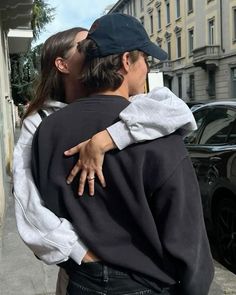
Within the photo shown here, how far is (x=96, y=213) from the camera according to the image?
60.7 inches

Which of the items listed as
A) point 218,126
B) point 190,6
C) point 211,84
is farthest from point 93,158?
point 190,6

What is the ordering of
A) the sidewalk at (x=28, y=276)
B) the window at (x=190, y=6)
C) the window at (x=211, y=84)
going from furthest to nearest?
the window at (x=190, y=6) → the window at (x=211, y=84) → the sidewalk at (x=28, y=276)

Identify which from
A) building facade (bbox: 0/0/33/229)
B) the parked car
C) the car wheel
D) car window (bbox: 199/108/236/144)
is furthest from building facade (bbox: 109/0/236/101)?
the car wheel

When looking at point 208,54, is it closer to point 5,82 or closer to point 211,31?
point 211,31

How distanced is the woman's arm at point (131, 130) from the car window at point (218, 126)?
3.68m

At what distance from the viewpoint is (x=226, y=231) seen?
15.8 feet

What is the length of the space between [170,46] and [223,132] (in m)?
43.7

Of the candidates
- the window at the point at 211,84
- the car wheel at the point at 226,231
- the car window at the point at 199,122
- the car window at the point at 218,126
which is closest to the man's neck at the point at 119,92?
the car wheel at the point at 226,231

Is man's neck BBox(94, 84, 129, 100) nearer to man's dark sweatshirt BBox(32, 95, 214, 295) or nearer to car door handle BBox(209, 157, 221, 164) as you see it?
man's dark sweatshirt BBox(32, 95, 214, 295)

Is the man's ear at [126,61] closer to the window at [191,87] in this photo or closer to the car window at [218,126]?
the car window at [218,126]

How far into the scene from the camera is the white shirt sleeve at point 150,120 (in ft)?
4.98

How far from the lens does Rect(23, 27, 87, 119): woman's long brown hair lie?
1878 millimetres

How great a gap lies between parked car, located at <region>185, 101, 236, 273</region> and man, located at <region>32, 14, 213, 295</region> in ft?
8.93

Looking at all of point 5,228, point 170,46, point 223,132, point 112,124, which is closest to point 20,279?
point 5,228
